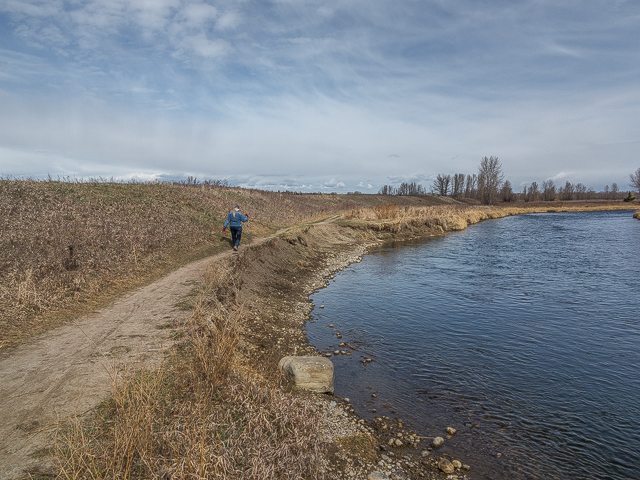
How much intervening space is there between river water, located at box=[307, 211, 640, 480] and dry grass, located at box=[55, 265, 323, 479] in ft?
8.05

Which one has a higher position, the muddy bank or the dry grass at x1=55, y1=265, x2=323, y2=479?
the dry grass at x1=55, y1=265, x2=323, y2=479

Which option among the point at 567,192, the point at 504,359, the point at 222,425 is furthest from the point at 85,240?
the point at 567,192

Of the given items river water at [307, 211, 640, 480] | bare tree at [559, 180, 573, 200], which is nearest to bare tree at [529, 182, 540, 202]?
bare tree at [559, 180, 573, 200]

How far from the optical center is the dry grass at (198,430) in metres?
4.43

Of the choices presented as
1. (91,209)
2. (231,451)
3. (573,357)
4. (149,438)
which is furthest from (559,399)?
(91,209)

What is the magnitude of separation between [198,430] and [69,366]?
388 centimetres

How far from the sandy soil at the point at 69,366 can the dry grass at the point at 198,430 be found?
1.30 feet

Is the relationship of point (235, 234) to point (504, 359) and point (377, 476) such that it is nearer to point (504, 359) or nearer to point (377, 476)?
point (504, 359)

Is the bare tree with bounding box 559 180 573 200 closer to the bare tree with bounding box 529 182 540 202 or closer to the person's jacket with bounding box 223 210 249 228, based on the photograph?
the bare tree with bounding box 529 182 540 202

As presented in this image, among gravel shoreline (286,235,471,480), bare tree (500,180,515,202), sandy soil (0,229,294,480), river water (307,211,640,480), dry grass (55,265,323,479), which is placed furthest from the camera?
bare tree (500,180,515,202)

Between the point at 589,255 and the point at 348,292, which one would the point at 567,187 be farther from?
the point at 348,292

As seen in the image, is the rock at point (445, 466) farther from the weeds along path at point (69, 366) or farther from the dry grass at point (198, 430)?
the weeds along path at point (69, 366)

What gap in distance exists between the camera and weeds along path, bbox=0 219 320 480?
500 centimetres

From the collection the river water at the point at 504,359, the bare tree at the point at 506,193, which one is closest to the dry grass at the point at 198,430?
the river water at the point at 504,359
